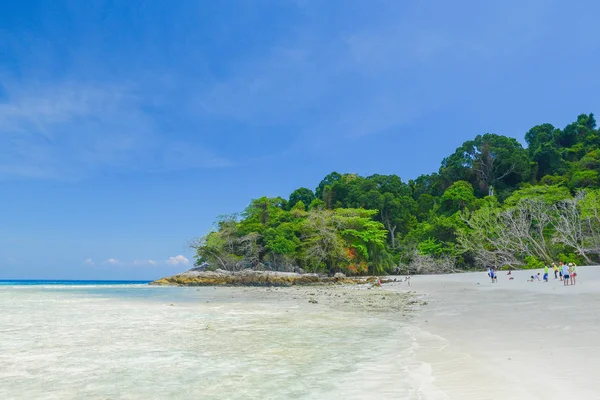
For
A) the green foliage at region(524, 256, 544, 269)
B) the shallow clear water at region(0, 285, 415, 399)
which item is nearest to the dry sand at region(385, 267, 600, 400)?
the shallow clear water at region(0, 285, 415, 399)

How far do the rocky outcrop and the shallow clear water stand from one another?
2509 centimetres

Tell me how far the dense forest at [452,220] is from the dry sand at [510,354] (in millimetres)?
24777

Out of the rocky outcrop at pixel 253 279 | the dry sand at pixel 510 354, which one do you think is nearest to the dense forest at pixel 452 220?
the rocky outcrop at pixel 253 279

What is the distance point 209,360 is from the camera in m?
6.43

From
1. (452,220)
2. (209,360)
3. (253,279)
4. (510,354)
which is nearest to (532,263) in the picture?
(452,220)

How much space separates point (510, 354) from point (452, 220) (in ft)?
126

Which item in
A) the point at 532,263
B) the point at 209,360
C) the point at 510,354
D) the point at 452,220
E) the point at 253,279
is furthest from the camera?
the point at 452,220

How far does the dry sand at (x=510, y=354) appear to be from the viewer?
4.28m

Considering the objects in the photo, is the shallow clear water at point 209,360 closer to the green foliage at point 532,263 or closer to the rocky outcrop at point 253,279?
the rocky outcrop at point 253,279

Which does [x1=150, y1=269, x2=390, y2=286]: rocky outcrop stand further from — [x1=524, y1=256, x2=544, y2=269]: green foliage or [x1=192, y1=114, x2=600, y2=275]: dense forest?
[x1=524, y1=256, x2=544, y2=269]: green foliage

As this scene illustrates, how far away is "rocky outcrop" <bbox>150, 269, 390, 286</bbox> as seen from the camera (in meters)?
36.0

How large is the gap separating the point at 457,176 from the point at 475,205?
10096 mm

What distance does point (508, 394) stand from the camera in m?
4.13

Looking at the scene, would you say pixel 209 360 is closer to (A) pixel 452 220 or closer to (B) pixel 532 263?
(B) pixel 532 263
